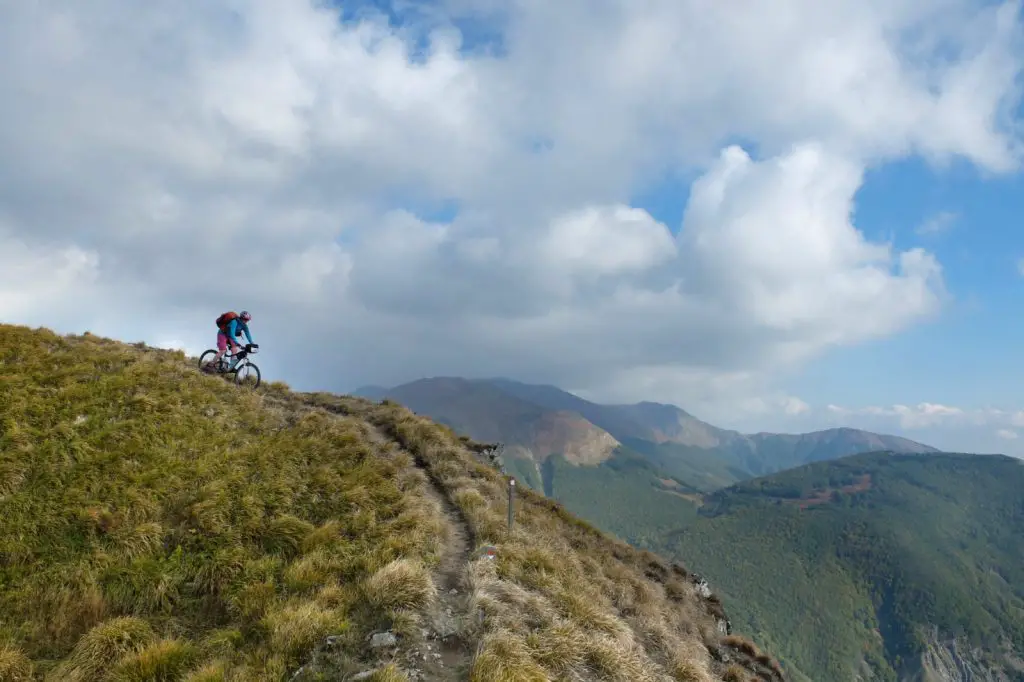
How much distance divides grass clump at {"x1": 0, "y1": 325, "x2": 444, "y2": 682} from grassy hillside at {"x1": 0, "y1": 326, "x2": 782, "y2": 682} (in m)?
0.06

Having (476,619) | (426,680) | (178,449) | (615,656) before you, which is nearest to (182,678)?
(426,680)

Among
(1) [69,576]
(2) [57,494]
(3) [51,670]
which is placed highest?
(2) [57,494]

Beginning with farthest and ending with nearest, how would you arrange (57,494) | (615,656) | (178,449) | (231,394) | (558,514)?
(558,514) < (231,394) < (178,449) < (57,494) < (615,656)

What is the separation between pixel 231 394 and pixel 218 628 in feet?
51.9

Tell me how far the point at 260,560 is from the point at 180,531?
2793 millimetres

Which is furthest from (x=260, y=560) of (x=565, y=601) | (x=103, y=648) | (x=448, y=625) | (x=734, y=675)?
(x=734, y=675)

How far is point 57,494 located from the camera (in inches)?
604

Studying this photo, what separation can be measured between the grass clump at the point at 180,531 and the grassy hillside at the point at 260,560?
56mm

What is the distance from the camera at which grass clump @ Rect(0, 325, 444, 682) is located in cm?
1074

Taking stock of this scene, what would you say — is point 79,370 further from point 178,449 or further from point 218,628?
point 218,628

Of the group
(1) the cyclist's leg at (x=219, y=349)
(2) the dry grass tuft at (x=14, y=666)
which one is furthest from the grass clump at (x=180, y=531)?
(1) the cyclist's leg at (x=219, y=349)

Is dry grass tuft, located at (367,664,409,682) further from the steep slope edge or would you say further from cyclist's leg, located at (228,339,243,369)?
cyclist's leg, located at (228,339,243,369)

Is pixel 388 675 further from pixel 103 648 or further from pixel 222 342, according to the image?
pixel 222 342

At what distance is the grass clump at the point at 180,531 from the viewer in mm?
10742
